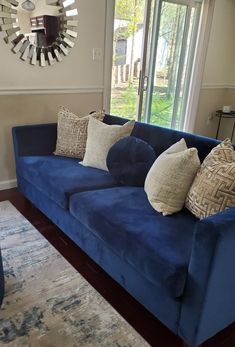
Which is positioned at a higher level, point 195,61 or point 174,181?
point 195,61

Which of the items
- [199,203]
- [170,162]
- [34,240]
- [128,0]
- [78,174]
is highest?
[128,0]

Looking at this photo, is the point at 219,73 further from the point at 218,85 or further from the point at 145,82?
the point at 145,82

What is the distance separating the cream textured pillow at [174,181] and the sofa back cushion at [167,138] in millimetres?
275

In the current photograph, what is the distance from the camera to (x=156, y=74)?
3.95 metres

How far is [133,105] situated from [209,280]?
9.98 ft

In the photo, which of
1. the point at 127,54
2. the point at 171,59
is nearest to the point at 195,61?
the point at 171,59

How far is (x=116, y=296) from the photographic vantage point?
67.0 inches

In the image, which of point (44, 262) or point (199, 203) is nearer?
point (199, 203)

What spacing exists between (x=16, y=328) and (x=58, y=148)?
5.25 ft

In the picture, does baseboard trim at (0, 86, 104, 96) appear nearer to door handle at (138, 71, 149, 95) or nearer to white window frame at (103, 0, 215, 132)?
white window frame at (103, 0, 215, 132)

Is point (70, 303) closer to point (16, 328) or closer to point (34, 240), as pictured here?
point (16, 328)

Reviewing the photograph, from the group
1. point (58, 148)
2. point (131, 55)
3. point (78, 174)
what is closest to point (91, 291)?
point (78, 174)

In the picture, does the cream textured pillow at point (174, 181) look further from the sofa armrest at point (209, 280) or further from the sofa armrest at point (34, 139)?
the sofa armrest at point (34, 139)

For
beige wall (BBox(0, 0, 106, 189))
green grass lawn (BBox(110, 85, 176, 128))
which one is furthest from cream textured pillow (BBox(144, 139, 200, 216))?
green grass lawn (BBox(110, 85, 176, 128))
